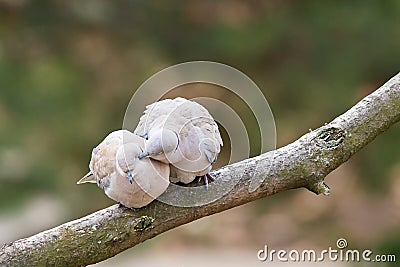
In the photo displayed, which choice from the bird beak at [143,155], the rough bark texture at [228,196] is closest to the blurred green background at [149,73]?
the rough bark texture at [228,196]

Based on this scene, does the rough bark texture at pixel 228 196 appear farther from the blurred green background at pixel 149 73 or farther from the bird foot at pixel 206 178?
the blurred green background at pixel 149 73

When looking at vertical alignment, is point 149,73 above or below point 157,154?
above

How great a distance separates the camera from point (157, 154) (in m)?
0.68

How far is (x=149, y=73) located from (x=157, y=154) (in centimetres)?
137

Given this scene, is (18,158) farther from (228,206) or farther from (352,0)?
(228,206)

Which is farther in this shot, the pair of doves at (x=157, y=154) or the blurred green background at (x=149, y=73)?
the blurred green background at (x=149, y=73)

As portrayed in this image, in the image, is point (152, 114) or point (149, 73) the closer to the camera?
point (152, 114)

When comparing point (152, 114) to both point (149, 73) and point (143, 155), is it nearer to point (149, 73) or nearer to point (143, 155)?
point (143, 155)

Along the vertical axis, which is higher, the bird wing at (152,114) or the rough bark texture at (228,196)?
the bird wing at (152,114)

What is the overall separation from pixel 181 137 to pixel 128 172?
71mm

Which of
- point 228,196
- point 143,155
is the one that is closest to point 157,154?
point 143,155

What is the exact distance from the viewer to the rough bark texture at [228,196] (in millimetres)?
730

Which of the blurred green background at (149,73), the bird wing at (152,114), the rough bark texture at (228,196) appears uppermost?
the blurred green background at (149,73)

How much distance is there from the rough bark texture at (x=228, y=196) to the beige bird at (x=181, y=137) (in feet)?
0.12
